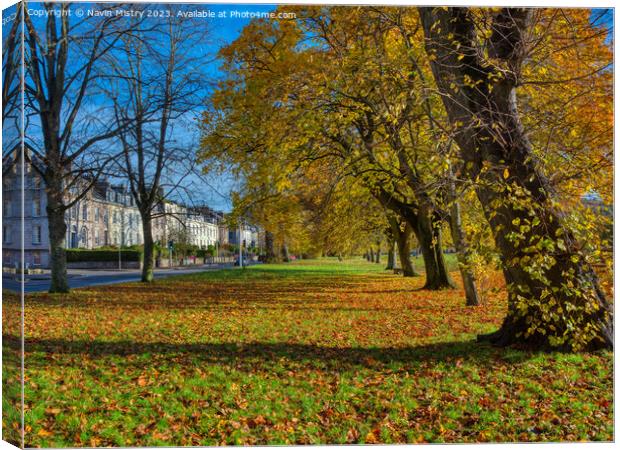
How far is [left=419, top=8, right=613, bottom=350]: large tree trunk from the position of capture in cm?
439

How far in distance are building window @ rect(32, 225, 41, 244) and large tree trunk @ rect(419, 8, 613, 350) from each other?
3.54 metres

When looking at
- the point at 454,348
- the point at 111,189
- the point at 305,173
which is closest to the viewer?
the point at 111,189

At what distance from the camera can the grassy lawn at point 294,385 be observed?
3541 millimetres

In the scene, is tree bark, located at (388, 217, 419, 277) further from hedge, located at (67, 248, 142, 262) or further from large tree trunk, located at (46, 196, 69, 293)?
large tree trunk, located at (46, 196, 69, 293)

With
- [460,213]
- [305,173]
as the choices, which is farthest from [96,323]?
[460,213]

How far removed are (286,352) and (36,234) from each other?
106 inches

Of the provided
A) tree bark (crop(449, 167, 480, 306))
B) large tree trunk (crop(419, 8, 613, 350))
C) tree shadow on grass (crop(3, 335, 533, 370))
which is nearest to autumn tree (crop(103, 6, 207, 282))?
tree shadow on grass (crop(3, 335, 533, 370))

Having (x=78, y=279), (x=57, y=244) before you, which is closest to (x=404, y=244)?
(x=78, y=279)

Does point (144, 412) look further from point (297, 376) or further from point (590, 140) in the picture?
point (590, 140)

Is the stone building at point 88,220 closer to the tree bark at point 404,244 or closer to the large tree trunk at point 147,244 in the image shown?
the large tree trunk at point 147,244

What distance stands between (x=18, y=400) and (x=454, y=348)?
13.1 ft

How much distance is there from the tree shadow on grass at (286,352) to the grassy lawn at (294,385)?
0.01 meters

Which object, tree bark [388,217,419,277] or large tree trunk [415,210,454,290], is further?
tree bark [388,217,419,277]

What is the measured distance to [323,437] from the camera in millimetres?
3514
